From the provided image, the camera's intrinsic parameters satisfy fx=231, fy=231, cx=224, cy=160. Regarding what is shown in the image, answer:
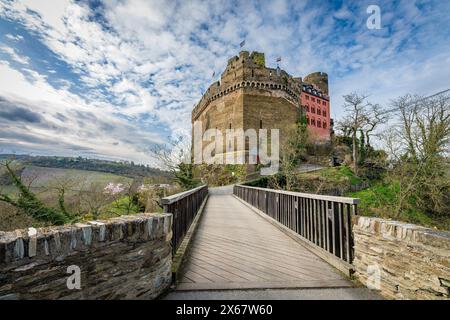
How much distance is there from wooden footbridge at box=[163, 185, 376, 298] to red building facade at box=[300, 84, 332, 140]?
118 ft

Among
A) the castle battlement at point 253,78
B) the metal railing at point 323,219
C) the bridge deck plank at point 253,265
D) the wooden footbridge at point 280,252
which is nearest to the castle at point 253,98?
the castle battlement at point 253,78

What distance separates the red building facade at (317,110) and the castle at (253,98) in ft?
4.30

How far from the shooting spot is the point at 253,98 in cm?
3300

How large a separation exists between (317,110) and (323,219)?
4235cm

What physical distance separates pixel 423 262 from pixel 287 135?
3162 centimetres

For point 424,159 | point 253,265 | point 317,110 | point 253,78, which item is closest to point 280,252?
point 253,265

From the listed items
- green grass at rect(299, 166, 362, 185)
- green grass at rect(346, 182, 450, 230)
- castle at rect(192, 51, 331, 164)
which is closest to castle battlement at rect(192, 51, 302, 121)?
castle at rect(192, 51, 331, 164)

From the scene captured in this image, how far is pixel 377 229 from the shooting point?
8.71 ft

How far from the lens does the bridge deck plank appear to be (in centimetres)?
282

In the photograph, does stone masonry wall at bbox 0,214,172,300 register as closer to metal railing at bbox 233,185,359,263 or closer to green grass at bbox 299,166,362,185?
metal railing at bbox 233,185,359,263

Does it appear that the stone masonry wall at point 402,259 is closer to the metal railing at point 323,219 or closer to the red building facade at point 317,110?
the metal railing at point 323,219

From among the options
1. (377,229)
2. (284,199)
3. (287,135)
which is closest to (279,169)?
(287,135)
